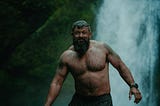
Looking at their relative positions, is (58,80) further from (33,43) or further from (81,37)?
(33,43)

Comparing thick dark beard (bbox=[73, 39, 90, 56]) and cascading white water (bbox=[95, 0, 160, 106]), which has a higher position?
thick dark beard (bbox=[73, 39, 90, 56])

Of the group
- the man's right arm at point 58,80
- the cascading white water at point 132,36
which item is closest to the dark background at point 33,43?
the cascading white water at point 132,36

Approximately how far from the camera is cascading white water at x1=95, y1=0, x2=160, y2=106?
14641mm

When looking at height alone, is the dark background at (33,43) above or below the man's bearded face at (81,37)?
below

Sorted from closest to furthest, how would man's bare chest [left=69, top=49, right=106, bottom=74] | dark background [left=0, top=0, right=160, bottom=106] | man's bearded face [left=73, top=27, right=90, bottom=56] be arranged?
man's bearded face [left=73, top=27, right=90, bottom=56]
man's bare chest [left=69, top=49, right=106, bottom=74]
dark background [left=0, top=0, right=160, bottom=106]

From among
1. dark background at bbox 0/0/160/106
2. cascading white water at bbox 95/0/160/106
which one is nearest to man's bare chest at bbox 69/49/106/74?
dark background at bbox 0/0/160/106

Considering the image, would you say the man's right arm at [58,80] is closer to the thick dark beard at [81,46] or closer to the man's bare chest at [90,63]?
the man's bare chest at [90,63]

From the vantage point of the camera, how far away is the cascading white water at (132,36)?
48.0 ft

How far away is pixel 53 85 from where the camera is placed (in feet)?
13.8

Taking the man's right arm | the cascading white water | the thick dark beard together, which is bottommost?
the cascading white water

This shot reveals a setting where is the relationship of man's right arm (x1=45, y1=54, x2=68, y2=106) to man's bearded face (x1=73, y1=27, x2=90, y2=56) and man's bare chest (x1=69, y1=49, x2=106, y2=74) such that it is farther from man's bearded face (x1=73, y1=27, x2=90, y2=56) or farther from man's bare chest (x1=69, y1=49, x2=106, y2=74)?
man's bearded face (x1=73, y1=27, x2=90, y2=56)

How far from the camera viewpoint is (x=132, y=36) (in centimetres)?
1515

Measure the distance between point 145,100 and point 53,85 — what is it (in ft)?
35.2

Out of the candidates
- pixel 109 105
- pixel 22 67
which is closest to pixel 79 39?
pixel 109 105
